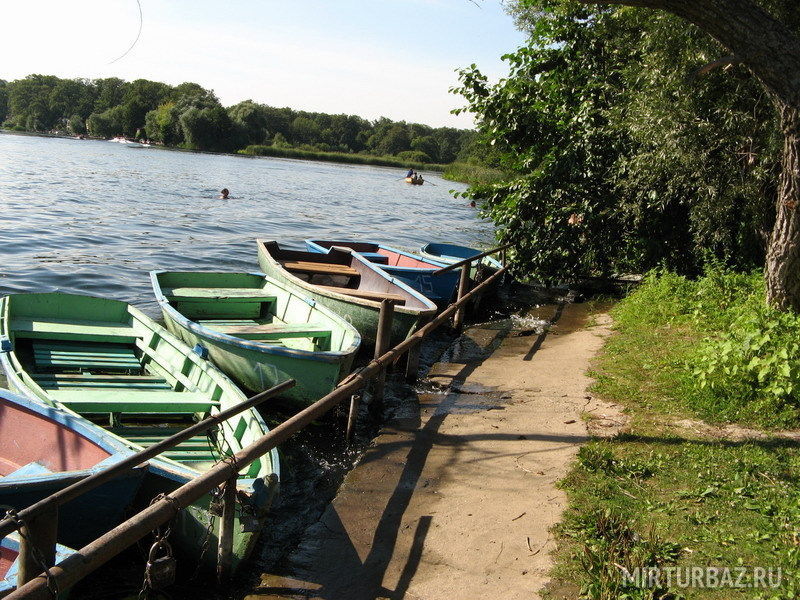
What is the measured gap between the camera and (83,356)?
8.15m

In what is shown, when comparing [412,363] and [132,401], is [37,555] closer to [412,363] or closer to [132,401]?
[132,401]

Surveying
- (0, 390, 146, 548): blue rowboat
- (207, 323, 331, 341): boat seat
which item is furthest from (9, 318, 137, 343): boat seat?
(0, 390, 146, 548): blue rowboat

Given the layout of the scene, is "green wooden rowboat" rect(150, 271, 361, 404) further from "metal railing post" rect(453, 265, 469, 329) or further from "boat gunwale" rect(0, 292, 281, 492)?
"metal railing post" rect(453, 265, 469, 329)

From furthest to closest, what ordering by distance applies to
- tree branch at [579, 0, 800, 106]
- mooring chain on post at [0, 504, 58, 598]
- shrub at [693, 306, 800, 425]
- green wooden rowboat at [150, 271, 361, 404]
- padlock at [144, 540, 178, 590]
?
green wooden rowboat at [150, 271, 361, 404] → tree branch at [579, 0, 800, 106] → shrub at [693, 306, 800, 425] → padlock at [144, 540, 178, 590] → mooring chain on post at [0, 504, 58, 598]

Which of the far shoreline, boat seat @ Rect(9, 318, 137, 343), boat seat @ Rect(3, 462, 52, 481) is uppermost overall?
the far shoreline

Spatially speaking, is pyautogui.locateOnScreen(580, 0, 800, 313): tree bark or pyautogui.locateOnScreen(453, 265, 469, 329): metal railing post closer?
pyautogui.locateOnScreen(580, 0, 800, 313): tree bark

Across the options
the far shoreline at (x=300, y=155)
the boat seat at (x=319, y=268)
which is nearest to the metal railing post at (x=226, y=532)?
the boat seat at (x=319, y=268)

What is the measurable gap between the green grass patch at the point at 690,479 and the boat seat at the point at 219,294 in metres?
5.32

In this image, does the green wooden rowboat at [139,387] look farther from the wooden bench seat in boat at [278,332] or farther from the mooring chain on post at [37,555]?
the mooring chain on post at [37,555]

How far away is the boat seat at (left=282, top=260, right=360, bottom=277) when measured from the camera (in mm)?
13203

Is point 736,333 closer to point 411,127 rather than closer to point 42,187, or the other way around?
point 42,187

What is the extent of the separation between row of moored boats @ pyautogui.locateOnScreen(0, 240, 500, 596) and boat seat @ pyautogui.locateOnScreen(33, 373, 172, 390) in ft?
0.07

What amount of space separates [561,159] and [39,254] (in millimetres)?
14224

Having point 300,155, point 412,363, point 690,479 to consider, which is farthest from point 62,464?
point 300,155
